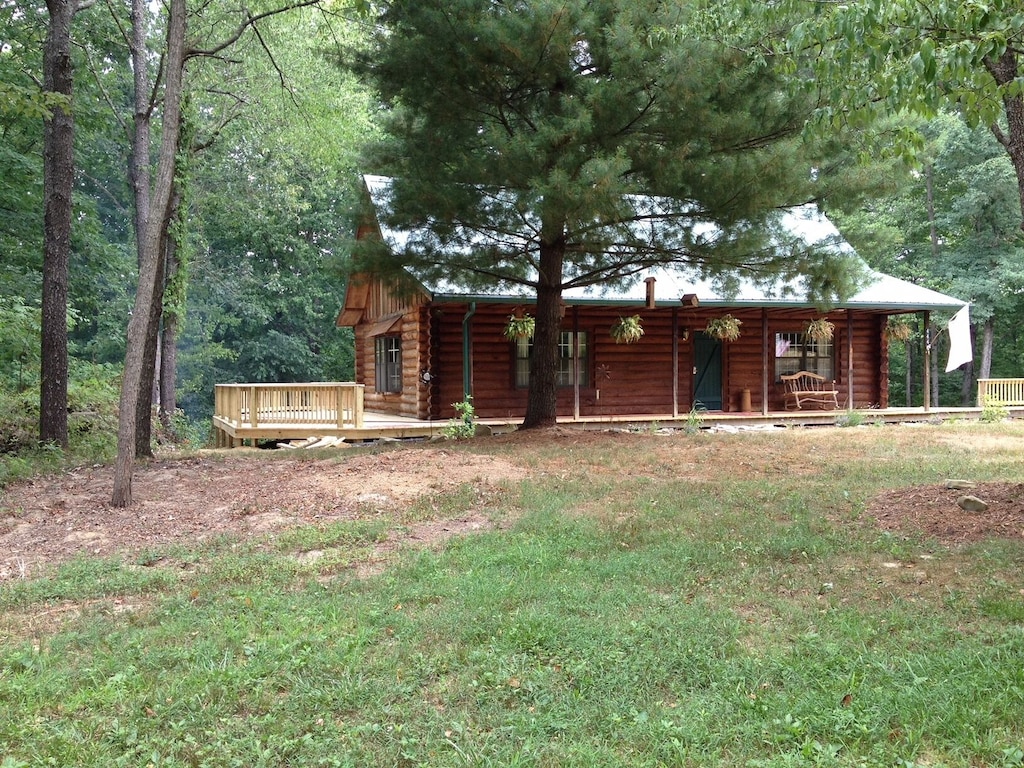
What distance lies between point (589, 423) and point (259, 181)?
1489 cm

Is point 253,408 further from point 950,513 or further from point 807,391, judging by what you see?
point 807,391

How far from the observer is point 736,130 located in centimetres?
1005

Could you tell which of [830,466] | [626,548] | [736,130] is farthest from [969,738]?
[736,130]

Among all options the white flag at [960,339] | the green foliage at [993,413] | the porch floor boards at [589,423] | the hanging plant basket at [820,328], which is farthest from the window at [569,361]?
the white flag at [960,339]

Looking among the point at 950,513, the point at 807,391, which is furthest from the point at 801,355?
the point at 950,513

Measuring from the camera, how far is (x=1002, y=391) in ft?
65.9

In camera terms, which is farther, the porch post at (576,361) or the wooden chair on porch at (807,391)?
the wooden chair on porch at (807,391)

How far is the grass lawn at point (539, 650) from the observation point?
2938mm

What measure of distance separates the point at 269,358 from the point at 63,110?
67.9 ft

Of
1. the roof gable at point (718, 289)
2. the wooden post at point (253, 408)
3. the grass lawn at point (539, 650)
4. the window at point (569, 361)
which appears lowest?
the grass lawn at point (539, 650)

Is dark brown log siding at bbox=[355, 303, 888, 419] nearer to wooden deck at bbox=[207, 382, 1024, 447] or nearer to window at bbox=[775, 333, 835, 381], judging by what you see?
window at bbox=[775, 333, 835, 381]

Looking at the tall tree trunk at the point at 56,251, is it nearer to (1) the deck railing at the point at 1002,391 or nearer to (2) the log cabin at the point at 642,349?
(2) the log cabin at the point at 642,349

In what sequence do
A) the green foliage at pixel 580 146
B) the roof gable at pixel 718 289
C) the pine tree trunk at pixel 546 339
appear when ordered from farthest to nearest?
the pine tree trunk at pixel 546 339, the roof gable at pixel 718 289, the green foliage at pixel 580 146

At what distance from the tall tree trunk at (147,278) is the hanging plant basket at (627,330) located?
10.3 metres
